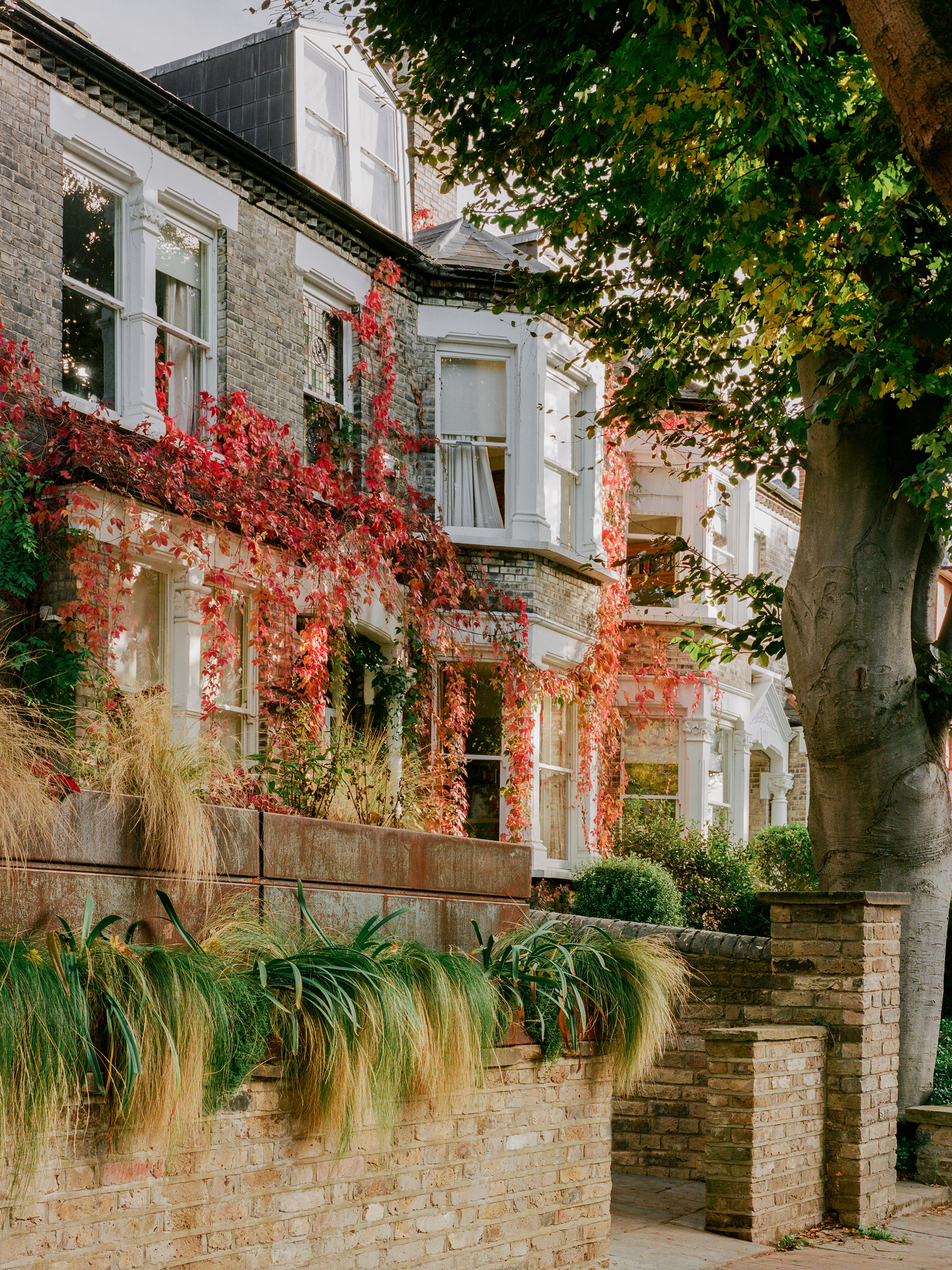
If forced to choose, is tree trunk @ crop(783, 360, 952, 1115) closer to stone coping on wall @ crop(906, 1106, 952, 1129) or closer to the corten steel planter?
stone coping on wall @ crop(906, 1106, 952, 1129)

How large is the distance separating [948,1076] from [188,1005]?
25.1 feet

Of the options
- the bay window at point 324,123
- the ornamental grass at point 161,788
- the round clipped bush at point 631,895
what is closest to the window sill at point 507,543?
the round clipped bush at point 631,895

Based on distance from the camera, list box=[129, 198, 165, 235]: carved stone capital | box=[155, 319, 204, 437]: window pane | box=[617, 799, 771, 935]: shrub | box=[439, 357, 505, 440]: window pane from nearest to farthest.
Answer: box=[129, 198, 165, 235]: carved stone capital → box=[155, 319, 204, 437]: window pane → box=[617, 799, 771, 935]: shrub → box=[439, 357, 505, 440]: window pane

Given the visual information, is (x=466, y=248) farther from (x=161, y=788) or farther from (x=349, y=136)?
(x=161, y=788)

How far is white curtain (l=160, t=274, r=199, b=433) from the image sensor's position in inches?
460

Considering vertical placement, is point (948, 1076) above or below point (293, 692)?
below

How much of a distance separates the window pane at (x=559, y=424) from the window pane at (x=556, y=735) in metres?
2.89

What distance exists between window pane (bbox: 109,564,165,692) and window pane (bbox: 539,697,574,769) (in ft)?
19.4

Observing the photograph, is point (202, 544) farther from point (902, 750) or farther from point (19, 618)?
point (902, 750)

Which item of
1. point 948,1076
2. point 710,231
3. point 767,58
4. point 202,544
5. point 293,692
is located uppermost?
point 767,58

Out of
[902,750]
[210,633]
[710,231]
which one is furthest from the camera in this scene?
[210,633]

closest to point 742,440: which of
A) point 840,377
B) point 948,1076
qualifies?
point 840,377

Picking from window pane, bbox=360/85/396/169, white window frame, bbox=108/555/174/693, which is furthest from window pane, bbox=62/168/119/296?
window pane, bbox=360/85/396/169

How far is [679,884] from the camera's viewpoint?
48.8 ft
